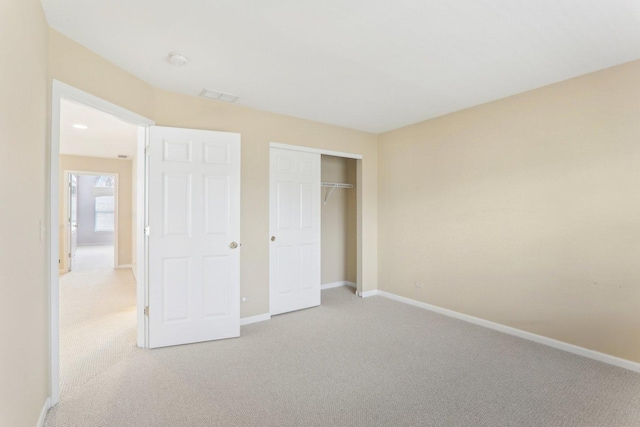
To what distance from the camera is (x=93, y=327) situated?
11.5 ft

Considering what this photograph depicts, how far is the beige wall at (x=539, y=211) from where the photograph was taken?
2623 mm

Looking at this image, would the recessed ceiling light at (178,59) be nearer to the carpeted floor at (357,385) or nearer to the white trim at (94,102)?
the white trim at (94,102)

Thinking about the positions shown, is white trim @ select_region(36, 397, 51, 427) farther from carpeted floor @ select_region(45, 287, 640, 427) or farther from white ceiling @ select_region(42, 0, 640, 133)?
white ceiling @ select_region(42, 0, 640, 133)

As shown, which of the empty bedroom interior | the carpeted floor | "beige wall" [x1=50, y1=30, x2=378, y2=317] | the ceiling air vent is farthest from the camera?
the ceiling air vent

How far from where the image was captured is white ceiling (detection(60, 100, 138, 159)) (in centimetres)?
399

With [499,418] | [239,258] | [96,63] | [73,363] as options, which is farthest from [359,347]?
[96,63]

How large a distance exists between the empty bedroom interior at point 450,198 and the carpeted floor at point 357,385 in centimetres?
38

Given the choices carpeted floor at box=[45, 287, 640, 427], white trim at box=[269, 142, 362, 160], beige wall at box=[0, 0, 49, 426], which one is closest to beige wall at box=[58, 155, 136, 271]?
white trim at box=[269, 142, 362, 160]

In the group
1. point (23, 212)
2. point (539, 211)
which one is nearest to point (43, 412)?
point (23, 212)

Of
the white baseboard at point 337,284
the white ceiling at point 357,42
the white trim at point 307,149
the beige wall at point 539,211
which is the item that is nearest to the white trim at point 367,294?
the white baseboard at point 337,284

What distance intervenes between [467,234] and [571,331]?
133 centimetres

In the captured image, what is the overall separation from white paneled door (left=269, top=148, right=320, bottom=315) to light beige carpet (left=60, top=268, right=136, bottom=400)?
→ 170 cm

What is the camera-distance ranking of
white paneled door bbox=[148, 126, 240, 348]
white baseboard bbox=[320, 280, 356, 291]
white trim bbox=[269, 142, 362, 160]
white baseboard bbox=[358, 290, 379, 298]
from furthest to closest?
white baseboard bbox=[320, 280, 356, 291], white baseboard bbox=[358, 290, 379, 298], white trim bbox=[269, 142, 362, 160], white paneled door bbox=[148, 126, 240, 348]

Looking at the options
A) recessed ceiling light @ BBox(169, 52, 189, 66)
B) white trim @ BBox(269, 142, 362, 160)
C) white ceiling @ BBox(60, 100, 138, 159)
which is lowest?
white trim @ BBox(269, 142, 362, 160)
